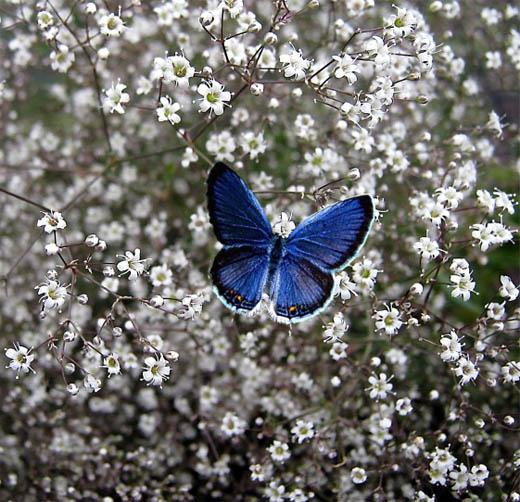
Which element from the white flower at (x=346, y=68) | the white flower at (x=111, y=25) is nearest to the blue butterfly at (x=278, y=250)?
the white flower at (x=346, y=68)

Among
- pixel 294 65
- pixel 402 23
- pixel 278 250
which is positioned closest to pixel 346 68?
pixel 294 65

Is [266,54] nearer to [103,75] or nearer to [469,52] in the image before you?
[103,75]

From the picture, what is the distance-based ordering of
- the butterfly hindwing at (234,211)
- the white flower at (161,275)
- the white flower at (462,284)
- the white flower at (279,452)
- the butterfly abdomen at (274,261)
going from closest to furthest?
the butterfly hindwing at (234,211) → the butterfly abdomen at (274,261) → the white flower at (462,284) → the white flower at (279,452) → the white flower at (161,275)

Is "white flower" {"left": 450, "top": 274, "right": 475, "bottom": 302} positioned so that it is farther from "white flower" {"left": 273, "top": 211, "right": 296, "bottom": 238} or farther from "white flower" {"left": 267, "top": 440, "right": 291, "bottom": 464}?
"white flower" {"left": 267, "top": 440, "right": 291, "bottom": 464}

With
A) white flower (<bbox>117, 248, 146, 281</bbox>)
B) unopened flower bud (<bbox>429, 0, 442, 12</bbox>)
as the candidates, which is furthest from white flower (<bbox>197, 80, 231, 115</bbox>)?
unopened flower bud (<bbox>429, 0, 442, 12</bbox>)

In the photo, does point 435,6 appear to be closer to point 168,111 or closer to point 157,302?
point 168,111

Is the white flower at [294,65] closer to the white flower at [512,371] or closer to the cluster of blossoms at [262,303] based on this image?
the cluster of blossoms at [262,303]

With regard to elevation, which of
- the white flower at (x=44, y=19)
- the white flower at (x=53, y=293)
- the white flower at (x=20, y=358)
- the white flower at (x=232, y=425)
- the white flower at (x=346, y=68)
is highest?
the white flower at (x=44, y=19)

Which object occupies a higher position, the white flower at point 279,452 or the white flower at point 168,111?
the white flower at point 168,111
